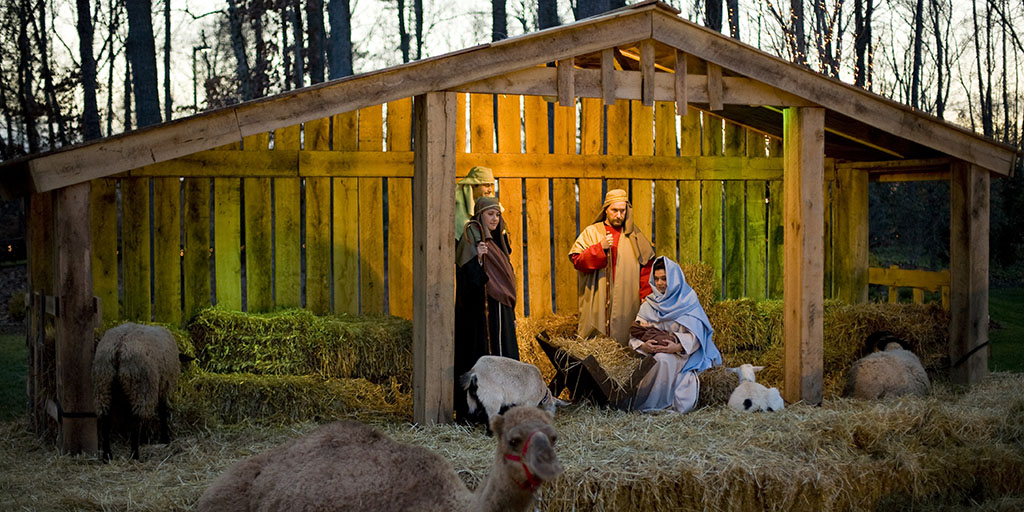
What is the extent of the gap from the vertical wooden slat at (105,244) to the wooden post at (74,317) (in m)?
1.85

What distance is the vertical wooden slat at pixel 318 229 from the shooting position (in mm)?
9453

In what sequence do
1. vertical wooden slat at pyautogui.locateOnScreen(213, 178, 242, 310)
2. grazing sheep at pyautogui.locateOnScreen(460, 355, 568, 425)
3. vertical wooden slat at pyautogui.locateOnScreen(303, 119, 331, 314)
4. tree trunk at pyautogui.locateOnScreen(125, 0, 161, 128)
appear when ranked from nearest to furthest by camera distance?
1. grazing sheep at pyautogui.locateOnScreen(460, 355, 568, 425)
2. vertical wooden slat at pyautogui.locateOnScreen(213, 178, 242, 310)
3. vertical wooden slat at pyautogui.locateOnScreen(303, 119, 331, 314)
4. tree trunk at pyautogui.locateOnScreen(125, 0, 161, 128)

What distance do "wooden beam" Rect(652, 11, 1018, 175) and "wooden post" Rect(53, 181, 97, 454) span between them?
494 centimetres

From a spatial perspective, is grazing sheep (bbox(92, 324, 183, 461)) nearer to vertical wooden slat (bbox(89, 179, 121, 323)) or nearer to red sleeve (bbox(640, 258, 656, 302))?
vertical wooden slat (bbox(89, 179, 121, 323))

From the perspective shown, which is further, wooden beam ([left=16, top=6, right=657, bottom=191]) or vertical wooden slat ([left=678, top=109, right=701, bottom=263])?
vertical wooden slat ([left=678, top=109, right=701, bottom=263])

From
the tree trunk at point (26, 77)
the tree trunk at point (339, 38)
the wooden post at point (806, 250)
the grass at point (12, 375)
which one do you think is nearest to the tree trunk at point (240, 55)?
the tree trunk at point (26, 77)

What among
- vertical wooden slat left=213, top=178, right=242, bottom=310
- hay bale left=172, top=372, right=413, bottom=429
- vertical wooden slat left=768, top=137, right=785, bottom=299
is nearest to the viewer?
hay bale left=172, top=372, right=413, bottom=429

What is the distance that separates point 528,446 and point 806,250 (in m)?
5.66

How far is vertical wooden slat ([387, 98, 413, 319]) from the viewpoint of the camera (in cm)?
977

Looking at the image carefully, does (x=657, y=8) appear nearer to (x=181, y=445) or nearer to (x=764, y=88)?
(x=764, y=88)

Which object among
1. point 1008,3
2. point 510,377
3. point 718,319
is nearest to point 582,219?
point 718,319

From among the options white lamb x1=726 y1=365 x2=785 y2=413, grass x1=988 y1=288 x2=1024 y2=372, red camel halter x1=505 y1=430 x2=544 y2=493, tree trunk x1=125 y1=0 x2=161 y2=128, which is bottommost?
grass x1=988 y1=288 x2=1024 y2=372

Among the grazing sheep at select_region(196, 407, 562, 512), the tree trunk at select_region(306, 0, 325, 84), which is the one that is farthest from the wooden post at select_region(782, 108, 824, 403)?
the tree trunk at select_region(306, 0, 325, 84)

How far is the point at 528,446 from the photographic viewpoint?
3797 millimetres
